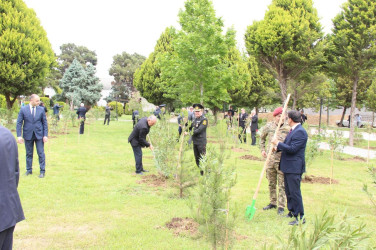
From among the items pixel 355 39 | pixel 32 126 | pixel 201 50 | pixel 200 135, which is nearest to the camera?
pixel 32 126

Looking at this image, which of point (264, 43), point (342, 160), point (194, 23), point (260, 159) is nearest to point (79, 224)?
point (260, 159)

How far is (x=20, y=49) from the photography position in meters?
16.4

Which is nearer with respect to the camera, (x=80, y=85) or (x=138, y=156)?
(x=138, y=156)

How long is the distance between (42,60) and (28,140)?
11439 millimetres

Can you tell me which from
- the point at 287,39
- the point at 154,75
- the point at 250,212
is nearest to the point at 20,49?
the point at 154,75

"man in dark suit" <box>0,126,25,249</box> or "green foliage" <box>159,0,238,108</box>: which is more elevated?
"green foliage" <box>159,0,238,108</box>

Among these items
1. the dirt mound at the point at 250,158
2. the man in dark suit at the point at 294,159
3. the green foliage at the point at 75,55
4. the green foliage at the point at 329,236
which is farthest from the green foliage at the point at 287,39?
the green foliage at the point at 75,55

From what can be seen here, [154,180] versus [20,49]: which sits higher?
[20,49]

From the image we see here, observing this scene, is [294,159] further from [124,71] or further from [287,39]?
[124,71]

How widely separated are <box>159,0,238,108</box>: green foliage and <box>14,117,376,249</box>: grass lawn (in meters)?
7.76

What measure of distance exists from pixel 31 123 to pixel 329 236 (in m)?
7.42

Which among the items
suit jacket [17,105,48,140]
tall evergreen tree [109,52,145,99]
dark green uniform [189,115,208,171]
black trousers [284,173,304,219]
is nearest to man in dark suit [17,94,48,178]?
suit jacket [17,105,48,140]

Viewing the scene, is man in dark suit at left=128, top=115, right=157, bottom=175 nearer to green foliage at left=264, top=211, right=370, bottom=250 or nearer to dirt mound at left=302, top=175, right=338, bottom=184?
dirt mound at left=302, top=175, right=338, bottom=184

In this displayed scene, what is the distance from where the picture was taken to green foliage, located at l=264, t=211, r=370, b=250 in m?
1.98
